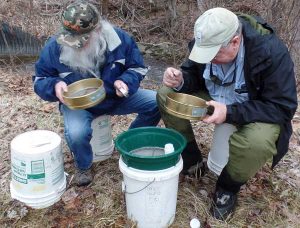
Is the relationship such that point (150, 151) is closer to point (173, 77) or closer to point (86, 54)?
point (173, 77)

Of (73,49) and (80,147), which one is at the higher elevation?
(73,49)

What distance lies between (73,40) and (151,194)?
1126mm

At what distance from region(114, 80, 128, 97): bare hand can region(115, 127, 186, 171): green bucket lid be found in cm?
31

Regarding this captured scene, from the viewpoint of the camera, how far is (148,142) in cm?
274

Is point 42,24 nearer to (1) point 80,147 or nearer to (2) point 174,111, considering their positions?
(1) point 80,147

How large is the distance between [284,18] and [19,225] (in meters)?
3.75

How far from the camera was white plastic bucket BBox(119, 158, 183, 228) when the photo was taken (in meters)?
2.38

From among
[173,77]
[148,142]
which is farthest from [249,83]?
[148,142]

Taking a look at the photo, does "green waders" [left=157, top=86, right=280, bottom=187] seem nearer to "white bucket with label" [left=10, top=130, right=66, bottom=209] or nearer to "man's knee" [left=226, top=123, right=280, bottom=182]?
"man's knee" [left=226, top=123, right=280, bottom=182]

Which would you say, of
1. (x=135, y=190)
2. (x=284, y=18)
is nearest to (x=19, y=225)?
(x=135, y=190)

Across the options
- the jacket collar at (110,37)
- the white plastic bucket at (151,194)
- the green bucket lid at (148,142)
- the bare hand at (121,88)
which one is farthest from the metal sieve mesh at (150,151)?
the jacket collar at (110,37)

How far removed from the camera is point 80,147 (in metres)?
2.86

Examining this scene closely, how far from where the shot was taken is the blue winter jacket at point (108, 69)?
2.89 metres

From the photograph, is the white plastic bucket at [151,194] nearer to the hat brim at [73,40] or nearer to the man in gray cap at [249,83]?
the man in gray cap at [249,83]
